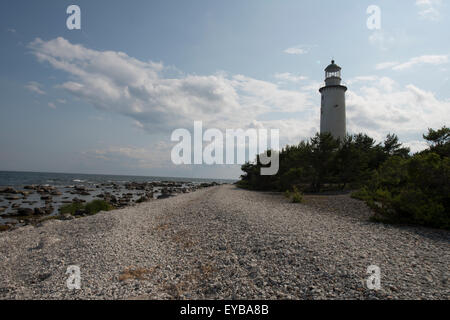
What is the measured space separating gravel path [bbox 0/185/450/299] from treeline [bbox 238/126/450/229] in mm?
1040

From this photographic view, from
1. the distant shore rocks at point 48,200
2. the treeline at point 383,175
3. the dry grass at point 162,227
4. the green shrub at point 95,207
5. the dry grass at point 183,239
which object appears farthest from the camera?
the green shrub at point 95,207

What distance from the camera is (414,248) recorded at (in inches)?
264

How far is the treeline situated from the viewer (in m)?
9.12

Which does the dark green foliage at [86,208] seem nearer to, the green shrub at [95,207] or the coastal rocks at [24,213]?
the green shrub at [95,207]

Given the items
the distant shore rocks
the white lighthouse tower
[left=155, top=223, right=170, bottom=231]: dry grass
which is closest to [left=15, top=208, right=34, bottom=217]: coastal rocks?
the distant shore rocks

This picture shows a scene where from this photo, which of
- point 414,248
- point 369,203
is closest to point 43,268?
point 414,248

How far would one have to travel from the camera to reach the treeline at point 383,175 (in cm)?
912

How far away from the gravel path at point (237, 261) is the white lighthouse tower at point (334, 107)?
25.6 meters

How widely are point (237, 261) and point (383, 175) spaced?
10.7 metres

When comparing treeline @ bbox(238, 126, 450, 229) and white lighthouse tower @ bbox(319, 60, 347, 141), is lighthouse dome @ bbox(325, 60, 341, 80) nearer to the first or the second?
white lighthouse tower @ bbox(319, 60, 347, 141)

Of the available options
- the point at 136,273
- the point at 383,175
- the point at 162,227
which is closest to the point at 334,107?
the point at 383,175

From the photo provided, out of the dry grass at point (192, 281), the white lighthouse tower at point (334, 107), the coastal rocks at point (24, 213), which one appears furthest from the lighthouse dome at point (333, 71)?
the coastal rocks at point (24, 213)

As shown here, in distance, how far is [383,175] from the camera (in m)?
12.7
